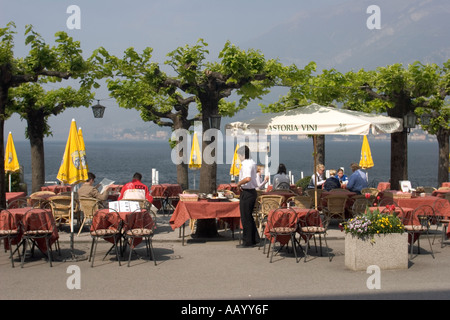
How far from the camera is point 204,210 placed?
12109 mm

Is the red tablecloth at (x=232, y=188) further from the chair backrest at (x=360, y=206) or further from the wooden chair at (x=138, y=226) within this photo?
the wooden chair at (x=138, y=226)

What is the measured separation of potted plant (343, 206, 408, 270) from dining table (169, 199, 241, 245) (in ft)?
10.8

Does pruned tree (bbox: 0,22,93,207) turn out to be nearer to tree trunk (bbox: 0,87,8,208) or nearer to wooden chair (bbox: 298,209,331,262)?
tree trunk (bbox: 0,87,8,208)

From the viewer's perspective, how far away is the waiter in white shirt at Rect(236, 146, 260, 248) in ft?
38.0

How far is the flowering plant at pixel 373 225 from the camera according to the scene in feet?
30.9

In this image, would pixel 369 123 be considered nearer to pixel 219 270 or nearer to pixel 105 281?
pixel 219 270

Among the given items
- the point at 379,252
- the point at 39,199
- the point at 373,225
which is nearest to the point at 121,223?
the point at 39,199

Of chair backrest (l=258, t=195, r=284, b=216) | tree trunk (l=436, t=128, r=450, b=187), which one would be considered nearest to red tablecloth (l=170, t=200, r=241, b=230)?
chair backrest (l=258, t=195, r=284, b=216)

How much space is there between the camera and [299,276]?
9.09 meters

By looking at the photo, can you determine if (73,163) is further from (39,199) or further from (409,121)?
(409,121)

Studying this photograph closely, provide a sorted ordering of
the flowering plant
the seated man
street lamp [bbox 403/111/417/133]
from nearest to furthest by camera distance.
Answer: the flowering plant
the seated man
street lamp [bbox 403/111/417/133]

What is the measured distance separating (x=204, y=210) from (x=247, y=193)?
102 centimetres

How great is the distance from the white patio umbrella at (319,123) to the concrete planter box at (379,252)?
135 inches

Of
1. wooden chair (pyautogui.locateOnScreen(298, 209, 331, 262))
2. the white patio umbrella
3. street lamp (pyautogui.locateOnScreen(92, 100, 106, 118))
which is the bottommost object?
wooden chair (pyautogui.locateOnScreen(298, 209, 331, 262))
